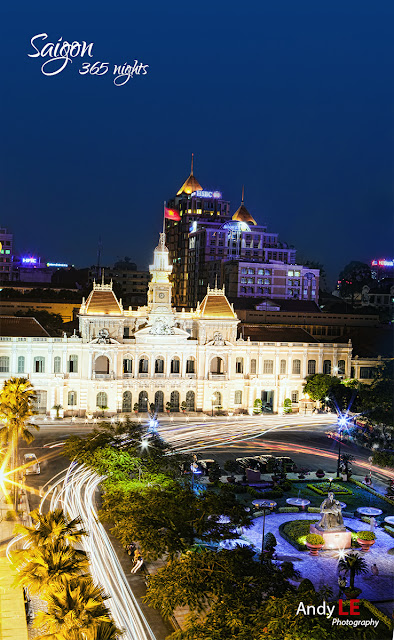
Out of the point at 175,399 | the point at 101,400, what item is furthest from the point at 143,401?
the point at 101,400

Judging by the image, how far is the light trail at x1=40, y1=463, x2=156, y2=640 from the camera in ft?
109

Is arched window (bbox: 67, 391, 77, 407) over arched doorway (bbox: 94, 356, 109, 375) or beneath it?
beneath

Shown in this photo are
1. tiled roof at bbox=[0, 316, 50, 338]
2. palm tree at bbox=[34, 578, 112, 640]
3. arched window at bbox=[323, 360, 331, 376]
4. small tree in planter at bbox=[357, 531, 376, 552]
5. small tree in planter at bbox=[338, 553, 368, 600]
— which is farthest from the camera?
arched window at bbox=[323, 360, 331, 376]

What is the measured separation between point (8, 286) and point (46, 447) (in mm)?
79789

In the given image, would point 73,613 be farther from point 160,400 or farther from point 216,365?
point 216,365

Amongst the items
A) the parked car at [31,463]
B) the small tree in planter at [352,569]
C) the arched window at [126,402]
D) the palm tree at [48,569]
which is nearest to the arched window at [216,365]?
the arched window at [126,402]

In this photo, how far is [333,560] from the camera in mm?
44219

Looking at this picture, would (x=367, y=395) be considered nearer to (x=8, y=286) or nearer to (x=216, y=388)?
(x=216, y=388)

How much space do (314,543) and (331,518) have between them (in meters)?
2.61

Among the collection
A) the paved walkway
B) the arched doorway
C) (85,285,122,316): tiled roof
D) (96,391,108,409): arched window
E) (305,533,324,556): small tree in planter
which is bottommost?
the paved walkway

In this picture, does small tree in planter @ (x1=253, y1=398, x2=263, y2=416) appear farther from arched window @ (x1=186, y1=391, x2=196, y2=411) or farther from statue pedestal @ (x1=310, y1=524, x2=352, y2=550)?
statue pedestal @ (x1=310, y1=524, x2=352, y2=550)

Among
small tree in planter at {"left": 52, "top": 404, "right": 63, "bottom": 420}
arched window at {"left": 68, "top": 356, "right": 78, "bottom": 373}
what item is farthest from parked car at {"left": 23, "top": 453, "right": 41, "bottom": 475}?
arched window at {"left": 68, "top": 356, "right": 78, "bottom": 373}

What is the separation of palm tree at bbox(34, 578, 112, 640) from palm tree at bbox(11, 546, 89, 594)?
0.76 meters

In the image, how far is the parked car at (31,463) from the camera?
58.3 meters
